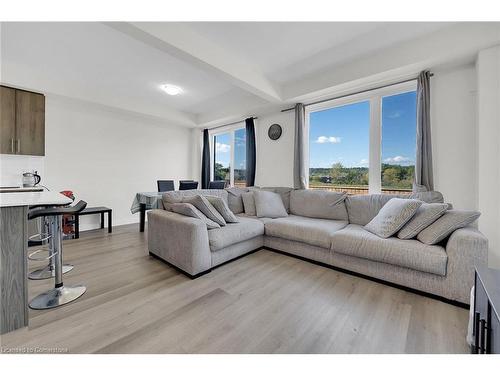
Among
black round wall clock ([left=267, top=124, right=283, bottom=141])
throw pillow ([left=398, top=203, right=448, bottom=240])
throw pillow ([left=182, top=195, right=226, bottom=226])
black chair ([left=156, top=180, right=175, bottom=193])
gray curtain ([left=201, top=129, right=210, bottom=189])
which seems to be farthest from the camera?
gray curtain ([left=201, top=129, right=210, bottom=189])

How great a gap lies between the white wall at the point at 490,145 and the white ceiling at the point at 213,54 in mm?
247

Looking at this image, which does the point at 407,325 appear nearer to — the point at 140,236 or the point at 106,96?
the point at 140,236

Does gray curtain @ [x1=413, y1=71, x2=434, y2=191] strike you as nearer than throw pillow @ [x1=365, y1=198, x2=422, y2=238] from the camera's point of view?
No

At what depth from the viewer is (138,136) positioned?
480 centimetres

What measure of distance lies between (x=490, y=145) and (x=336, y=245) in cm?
179

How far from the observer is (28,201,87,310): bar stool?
163 cm

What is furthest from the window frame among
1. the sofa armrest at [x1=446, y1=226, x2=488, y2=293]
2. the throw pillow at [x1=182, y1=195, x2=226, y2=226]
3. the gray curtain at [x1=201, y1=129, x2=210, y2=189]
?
the sofa armrest at [x1=446, y1=226, x2=488, y2=293]

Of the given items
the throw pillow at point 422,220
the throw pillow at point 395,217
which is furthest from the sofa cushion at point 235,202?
the throw pillow at point 422,220

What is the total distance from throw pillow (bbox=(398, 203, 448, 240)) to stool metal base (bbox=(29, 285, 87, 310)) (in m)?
2.96

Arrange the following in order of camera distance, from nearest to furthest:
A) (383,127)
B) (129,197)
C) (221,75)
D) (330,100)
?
(221,75) < (383,127) < (330,100) < (129,197)

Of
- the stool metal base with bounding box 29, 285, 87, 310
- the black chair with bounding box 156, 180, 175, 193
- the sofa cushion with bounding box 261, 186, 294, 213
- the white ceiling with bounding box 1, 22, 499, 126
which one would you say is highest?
the white ceiling with bounding box 1, 22, 499, 126

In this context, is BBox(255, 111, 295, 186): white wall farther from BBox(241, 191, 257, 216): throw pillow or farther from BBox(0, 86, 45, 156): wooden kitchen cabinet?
BBox(0, 86, 45, 156): wooden kitchen cabinet

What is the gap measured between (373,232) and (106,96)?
15.5 ft
